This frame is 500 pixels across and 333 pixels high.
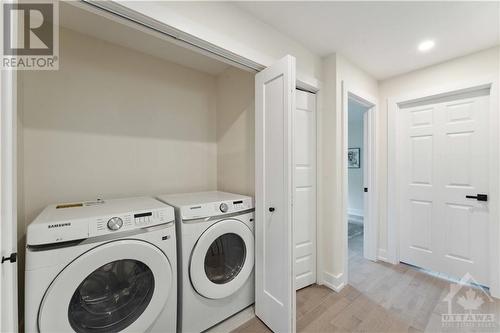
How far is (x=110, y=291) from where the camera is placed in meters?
1.21

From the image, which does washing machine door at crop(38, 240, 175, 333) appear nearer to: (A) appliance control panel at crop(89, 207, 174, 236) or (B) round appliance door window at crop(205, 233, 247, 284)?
(A) appliance control panel at crop(89, 207, 174, 236)

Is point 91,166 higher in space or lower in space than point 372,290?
higher

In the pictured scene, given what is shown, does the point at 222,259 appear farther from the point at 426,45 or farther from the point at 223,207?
the point at 426,45

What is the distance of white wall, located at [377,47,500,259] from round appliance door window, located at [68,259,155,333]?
9.19ft

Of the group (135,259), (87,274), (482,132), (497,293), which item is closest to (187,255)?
(135,259)

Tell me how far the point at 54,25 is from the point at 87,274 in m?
1.87

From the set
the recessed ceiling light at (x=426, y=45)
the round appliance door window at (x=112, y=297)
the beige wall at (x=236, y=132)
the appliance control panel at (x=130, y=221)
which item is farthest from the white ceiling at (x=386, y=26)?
the round appliance door window at (x=112, y=297)

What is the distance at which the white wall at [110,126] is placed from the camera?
5.17 feet

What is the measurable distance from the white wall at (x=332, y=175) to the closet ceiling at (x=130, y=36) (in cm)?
118

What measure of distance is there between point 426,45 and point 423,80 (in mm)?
574

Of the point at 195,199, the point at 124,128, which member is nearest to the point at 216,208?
the point at 195,199

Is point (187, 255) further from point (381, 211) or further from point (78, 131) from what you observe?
point (381, 211)

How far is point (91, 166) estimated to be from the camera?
1.77m

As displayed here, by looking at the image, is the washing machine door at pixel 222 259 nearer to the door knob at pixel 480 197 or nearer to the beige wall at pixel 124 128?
the beige wall at pixel 124 128
